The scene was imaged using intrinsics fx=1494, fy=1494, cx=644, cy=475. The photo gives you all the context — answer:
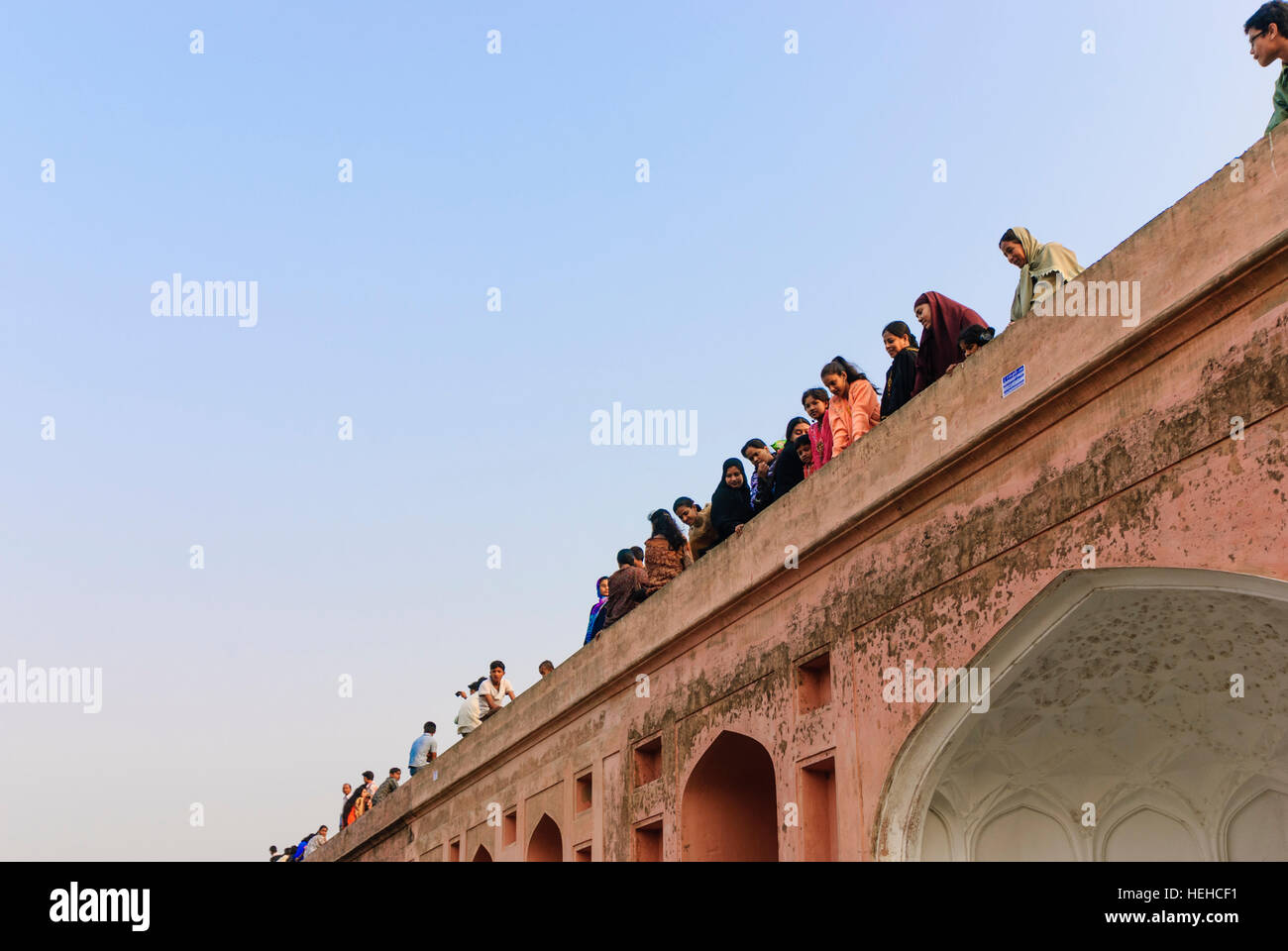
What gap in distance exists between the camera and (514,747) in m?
13.4

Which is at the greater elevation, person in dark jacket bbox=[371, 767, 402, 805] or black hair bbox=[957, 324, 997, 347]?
black hair bbox=[957, 324, 997, 347]

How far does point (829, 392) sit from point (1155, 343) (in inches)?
119

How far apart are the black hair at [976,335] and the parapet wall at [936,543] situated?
0.88 feet

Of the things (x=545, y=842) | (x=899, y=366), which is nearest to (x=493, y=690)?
(x=545, y=842)

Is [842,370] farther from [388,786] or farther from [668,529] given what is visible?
[388,786]

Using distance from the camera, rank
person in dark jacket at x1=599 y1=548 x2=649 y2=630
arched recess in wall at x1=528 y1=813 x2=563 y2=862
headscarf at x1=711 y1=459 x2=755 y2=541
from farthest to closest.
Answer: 1. arched recess in wall at x1=528 y1=813 x2=563 y2=862
2. person in dark jacket at x1=599 y1=548 x2=649 y2=630
3. headscarf at x1=711 y1=459 x2=755 y2=541

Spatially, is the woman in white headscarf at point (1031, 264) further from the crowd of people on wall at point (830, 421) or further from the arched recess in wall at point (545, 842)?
the arched recess in wall at point (545, 842)

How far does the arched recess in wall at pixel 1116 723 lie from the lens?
675cm

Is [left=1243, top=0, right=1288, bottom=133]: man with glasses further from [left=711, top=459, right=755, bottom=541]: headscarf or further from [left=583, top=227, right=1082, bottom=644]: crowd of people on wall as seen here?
[left=711, top=459, right=755, bottom=541]: headscarf

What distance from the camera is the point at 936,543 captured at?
7.62m

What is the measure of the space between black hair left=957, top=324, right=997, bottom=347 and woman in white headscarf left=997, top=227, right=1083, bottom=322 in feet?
0.70

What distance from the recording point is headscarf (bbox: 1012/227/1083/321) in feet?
23.8
